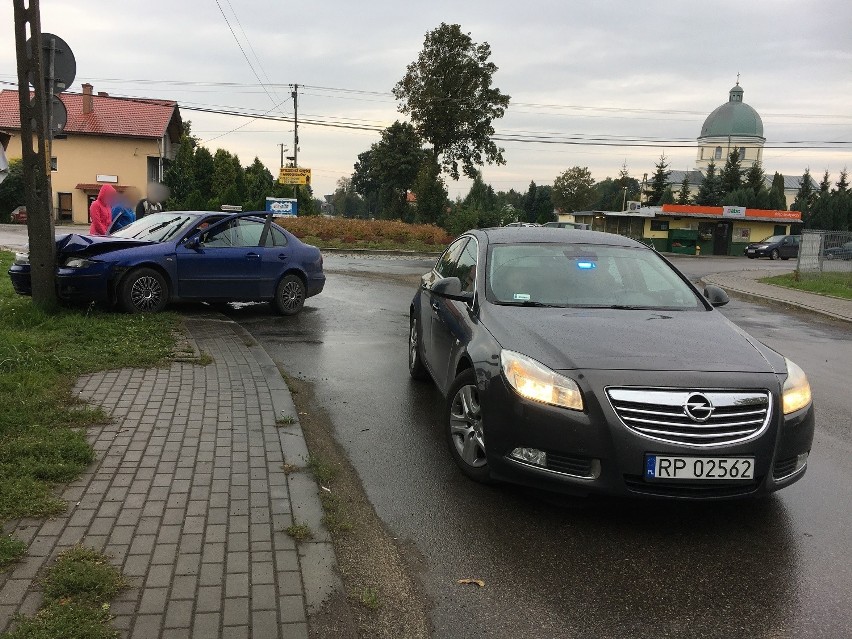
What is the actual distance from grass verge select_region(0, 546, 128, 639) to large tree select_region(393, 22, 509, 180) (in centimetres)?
5811

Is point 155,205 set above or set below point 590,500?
above

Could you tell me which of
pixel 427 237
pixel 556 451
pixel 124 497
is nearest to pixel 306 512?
pixel 124 497

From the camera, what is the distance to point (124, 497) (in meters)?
3.93

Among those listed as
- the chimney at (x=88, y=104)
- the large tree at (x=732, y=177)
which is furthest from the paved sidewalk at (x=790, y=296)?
the large tree at (x=732, y=177)

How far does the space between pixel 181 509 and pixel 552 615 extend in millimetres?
1932

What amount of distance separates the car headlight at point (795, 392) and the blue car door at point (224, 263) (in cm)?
810

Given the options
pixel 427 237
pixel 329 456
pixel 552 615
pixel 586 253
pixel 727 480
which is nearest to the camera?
pixel 552 615

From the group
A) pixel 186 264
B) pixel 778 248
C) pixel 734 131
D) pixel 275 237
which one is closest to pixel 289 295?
pixel 275 237

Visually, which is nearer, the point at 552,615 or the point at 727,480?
the point at 552,615

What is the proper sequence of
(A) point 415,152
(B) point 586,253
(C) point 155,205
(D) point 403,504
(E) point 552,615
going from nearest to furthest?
(E) point 552,615, (D) point 403,504, (B) point 586,253, (C) point 155,205, (A) point 415,152

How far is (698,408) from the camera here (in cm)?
370

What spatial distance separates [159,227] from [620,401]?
8.78 metres

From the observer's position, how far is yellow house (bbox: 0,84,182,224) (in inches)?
2116

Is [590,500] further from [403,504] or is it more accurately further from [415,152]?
[415,152]
